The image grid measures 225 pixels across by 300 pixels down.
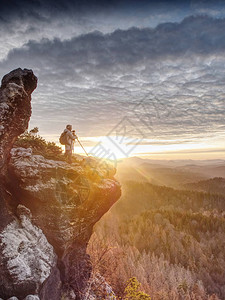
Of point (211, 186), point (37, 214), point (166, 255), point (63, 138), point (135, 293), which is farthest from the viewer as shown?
point (211, 186)

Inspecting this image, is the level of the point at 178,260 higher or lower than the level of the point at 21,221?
lower

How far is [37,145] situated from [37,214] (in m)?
6.12

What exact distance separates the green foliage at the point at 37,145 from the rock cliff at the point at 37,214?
171 centimetres

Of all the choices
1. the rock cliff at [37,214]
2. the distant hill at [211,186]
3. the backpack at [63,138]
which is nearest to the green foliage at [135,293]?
the rock cliff at [37,214]

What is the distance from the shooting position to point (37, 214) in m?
10.5

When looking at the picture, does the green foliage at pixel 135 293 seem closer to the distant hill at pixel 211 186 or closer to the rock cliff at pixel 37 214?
the rock cliff at pixel 37 214

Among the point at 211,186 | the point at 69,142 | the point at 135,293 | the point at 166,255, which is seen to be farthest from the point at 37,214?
the point at 211,186

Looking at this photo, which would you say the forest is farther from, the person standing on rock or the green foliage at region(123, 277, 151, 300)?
the person standing on rock

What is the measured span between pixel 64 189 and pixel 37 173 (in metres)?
1.68

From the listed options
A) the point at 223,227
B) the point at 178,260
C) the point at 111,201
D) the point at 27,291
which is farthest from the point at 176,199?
the point at 27,291

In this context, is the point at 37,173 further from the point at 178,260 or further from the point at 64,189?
the point at 178,260

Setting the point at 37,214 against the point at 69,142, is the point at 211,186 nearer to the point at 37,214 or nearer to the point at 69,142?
the point at 69,142

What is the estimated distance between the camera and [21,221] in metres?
9.59

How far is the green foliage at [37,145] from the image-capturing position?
13523mm
